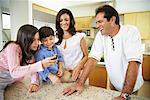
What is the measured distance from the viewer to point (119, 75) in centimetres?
91

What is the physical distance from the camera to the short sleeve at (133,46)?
0.73 meters

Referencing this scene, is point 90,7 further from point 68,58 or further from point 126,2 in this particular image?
point 68,58

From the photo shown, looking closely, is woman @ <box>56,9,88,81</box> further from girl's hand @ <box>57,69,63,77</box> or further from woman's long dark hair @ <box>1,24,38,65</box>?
woman's long dark hair @ <box>1,24,38,65</box>

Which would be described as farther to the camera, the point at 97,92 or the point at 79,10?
the point at 79,10

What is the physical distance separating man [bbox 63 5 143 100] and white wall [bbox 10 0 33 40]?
2.01ft

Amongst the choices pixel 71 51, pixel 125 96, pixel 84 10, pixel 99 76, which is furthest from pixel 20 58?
pixel 84 10

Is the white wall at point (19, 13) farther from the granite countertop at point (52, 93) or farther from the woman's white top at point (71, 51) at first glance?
the granite countertop at point (52, 93)

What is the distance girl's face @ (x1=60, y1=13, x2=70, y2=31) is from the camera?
975 mm

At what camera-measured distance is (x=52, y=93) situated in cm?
66

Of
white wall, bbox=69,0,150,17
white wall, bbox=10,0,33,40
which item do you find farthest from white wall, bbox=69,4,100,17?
white wall, bbox=10,0,33,40

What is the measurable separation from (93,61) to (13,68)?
17.8 inches

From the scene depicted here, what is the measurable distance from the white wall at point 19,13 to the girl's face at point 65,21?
378 millimetres

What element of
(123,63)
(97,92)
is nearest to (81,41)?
(123,63)

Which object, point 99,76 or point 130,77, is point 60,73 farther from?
point 99,76
